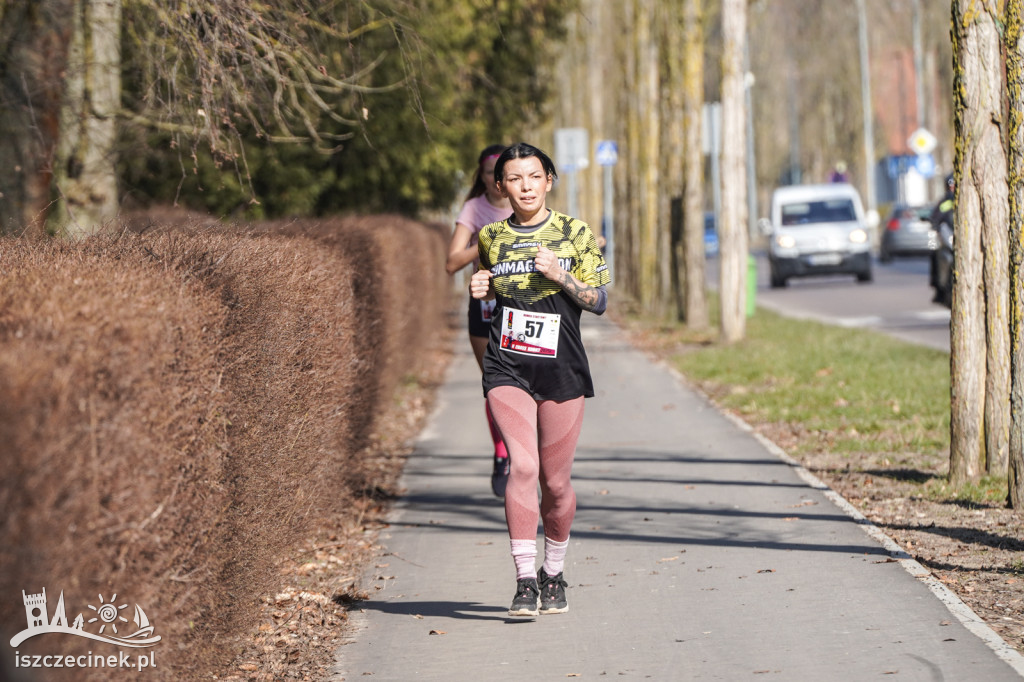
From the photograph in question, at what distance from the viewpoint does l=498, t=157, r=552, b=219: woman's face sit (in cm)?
580

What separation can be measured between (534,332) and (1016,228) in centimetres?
288

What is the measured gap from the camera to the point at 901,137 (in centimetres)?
8906

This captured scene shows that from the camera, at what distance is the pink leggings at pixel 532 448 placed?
5.81 metres

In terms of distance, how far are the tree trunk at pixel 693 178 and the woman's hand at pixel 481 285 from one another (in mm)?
15431

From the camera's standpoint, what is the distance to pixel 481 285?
19.7 ft

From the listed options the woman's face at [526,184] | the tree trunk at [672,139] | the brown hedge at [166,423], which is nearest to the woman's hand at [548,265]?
the woman's face at [526,184]

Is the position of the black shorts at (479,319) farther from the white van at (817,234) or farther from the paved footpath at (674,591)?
the white van at (817,234)

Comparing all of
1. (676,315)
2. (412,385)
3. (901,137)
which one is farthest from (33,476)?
(901,137)

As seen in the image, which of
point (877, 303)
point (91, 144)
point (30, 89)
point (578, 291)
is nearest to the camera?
point (578, 291)

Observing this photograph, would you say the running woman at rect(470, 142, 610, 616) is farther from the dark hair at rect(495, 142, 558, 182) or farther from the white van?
the white van

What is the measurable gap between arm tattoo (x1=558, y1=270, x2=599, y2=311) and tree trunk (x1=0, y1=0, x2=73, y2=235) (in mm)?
7086

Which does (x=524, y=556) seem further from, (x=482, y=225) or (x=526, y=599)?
(x=482, y=225)

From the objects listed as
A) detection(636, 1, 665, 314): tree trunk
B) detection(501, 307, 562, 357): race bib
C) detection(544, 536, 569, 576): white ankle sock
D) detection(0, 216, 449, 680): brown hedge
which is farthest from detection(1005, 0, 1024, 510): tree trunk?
detection(636, 1, 665, 314): tree trunk

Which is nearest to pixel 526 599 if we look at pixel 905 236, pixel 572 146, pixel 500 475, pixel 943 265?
pixel 500 475
